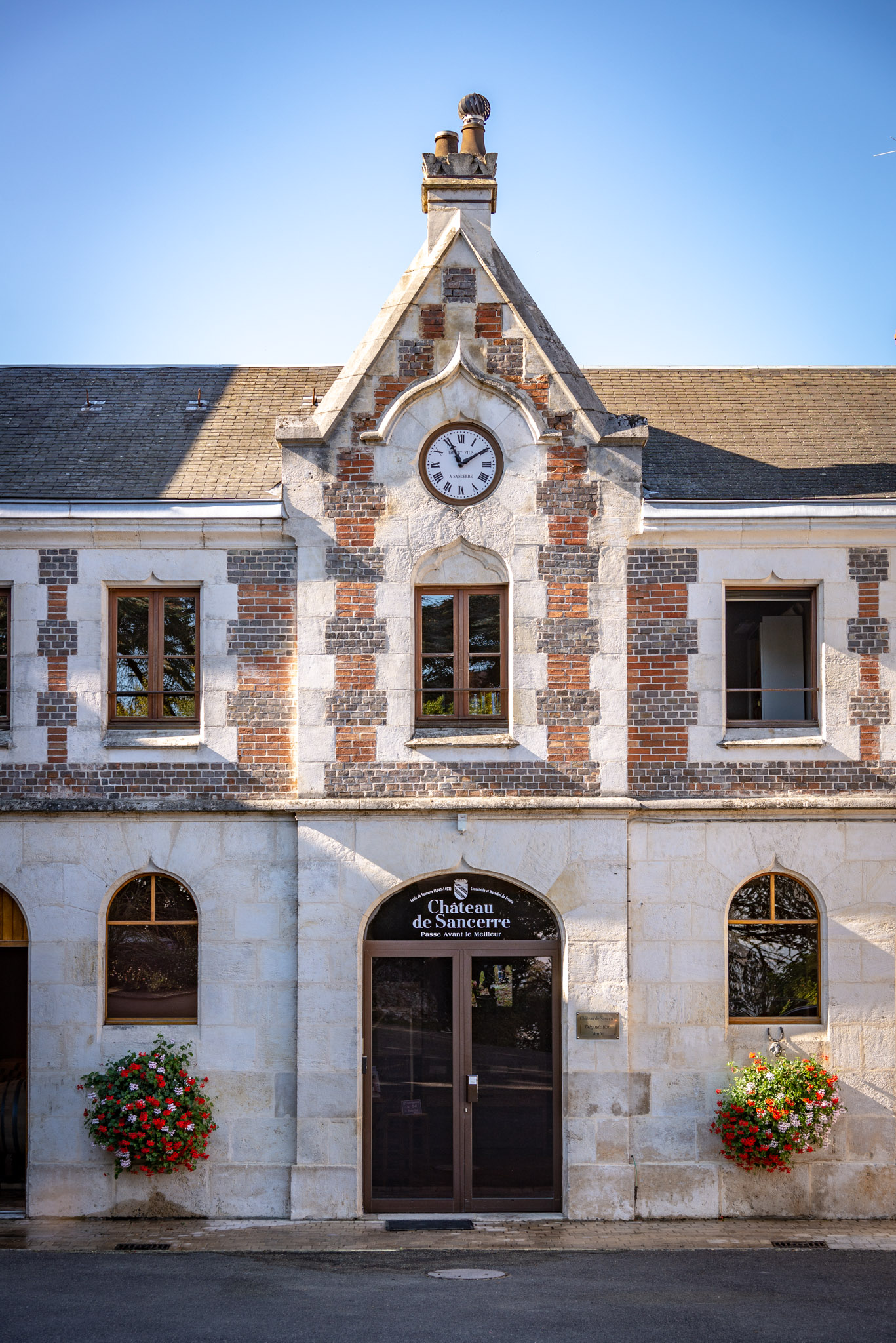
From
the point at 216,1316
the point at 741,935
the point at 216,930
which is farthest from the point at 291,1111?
the point at 741,935

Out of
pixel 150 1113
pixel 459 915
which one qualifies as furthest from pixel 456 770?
pixel 150 1113

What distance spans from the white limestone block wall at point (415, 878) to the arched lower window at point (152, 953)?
1204 millimetres

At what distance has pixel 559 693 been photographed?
12430 millimetres

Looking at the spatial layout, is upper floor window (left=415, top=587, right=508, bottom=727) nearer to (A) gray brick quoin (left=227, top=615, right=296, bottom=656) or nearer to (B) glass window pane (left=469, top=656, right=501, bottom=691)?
(B) glass window pane (left=469, top=656, right=501, bottom=691)

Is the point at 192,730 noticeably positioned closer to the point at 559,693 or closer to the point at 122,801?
the point at 122,801

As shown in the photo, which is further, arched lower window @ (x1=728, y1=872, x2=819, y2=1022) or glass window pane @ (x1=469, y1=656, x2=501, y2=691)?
glass window pane @ (x1=469, y1=656, x2=501, y2=691)

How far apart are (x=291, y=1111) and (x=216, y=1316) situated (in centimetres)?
282

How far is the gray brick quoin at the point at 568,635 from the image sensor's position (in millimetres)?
12461

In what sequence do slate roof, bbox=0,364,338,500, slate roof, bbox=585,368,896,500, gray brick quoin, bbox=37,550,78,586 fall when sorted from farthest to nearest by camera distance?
slate roof, bbox=585,368,896,500 < slate roof, bbox=0,364,338,500 < gray brick quoin, bbox=37,550,78,586

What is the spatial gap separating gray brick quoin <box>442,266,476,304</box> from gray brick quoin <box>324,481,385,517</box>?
82.1 inches

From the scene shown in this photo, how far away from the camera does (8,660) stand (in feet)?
41.6

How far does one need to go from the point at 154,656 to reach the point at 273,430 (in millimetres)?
3358

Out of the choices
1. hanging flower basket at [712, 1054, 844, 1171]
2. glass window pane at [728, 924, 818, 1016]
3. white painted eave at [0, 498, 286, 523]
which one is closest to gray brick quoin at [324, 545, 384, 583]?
white painted eave at [0, 498, 286, 523]

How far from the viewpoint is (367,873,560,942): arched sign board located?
1240 centimetres
